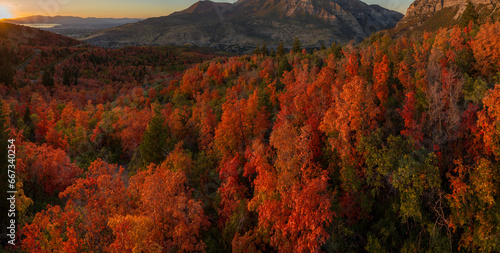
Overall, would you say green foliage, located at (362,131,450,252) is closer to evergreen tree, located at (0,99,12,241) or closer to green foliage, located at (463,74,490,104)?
green foliage, located at (463,74,490,104)

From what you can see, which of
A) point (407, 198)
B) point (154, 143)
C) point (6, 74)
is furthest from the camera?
point (6, 74)

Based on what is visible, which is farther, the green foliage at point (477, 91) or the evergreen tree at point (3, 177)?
the evergreen tree at point (3, 177)

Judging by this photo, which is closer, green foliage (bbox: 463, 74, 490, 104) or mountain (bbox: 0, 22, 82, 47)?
green foliage (bbox: 463, 74, 490, 104)

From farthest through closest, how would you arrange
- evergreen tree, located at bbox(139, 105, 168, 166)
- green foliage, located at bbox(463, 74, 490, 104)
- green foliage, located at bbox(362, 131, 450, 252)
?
evergreen tree, located at bbox(139, 105, 168, 166) < green foliage, located at bbox(463, 74, 490, 104) < green foliage, located at bbox(362, 131, 450, 252)

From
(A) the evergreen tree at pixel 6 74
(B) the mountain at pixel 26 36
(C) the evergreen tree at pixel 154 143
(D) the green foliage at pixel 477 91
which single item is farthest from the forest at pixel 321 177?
(B) the mountain at pixel 26 36

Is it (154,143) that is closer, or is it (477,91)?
(477,91)

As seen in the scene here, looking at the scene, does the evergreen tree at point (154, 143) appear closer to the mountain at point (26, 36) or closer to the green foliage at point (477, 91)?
the green foliage at point (477, 91)

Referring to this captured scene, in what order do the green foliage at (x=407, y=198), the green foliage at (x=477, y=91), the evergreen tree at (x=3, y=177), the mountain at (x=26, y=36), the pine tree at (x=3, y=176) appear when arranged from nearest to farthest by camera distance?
the green foliage at (x=407, y=198) → the green foliage at (x=477, y=91) → the evergreen tree at (x=3, y=177) → the pine tree at (x=3, y=176) → the mountain at (x=26, y=36)

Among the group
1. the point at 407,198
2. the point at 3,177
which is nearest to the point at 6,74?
the point at 3,177

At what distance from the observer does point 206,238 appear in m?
27.3

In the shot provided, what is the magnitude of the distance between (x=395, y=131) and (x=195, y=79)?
69.1m

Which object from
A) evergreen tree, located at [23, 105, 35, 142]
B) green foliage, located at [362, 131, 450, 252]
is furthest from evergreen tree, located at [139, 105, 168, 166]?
evergreen tree, located at [23, 105, 35, 142]

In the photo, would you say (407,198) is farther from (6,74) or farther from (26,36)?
(26,36)

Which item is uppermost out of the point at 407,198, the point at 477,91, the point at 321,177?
the point at 477,91
